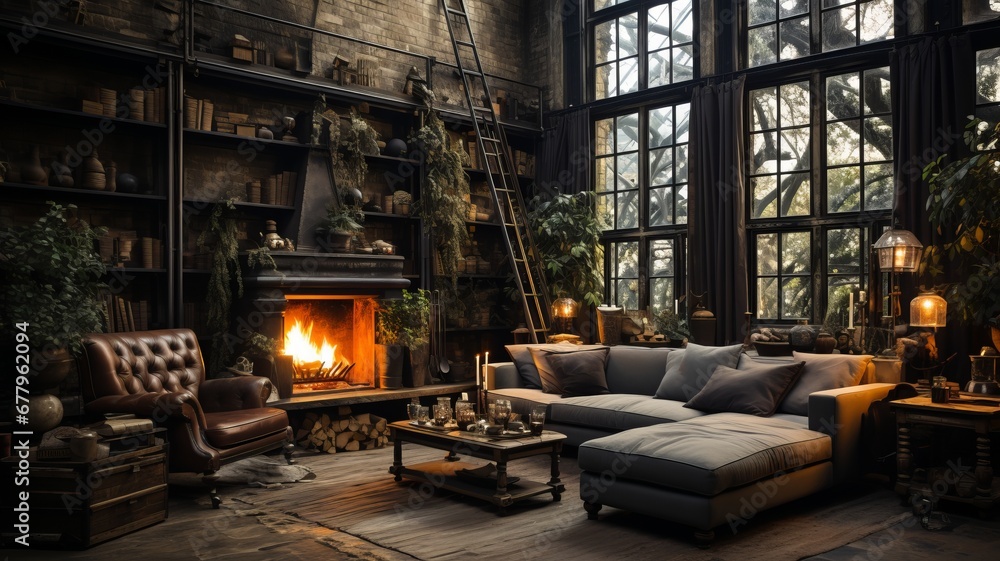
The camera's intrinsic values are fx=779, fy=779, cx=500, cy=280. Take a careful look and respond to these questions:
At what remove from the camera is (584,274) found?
8422 mm

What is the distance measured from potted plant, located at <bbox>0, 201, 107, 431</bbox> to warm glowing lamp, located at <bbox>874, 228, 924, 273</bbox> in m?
5.65

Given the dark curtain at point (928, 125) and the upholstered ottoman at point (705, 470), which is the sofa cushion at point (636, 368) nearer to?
the upholstered ottoman at point (705, 470)

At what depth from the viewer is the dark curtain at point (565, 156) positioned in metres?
8.95

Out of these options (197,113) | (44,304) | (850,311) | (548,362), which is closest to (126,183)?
(197,113)

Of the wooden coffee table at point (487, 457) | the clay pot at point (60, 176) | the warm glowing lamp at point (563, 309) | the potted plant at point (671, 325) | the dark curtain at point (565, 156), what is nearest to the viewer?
the wooden coffee table at point (487, 457)

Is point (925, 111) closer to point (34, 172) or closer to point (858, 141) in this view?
point (858, 141)

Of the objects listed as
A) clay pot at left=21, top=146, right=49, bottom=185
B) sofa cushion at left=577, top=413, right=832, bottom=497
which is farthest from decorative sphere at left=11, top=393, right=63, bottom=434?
sofa cushion at left=577, top=413, right=832, bottom=497

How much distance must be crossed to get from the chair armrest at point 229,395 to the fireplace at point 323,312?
859 mm

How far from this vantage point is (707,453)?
3939 mm

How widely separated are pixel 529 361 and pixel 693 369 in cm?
158

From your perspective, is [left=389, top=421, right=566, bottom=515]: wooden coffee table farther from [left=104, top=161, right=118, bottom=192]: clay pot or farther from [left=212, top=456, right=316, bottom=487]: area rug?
[left=104, top=161, right=118, bottom=192]: clay pot

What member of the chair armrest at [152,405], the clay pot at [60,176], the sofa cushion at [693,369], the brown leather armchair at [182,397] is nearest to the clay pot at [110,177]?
the clay pot at [60,176]

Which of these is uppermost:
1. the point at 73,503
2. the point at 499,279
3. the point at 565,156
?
the point at 565,156

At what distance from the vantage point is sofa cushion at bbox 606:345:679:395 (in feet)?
20.2
